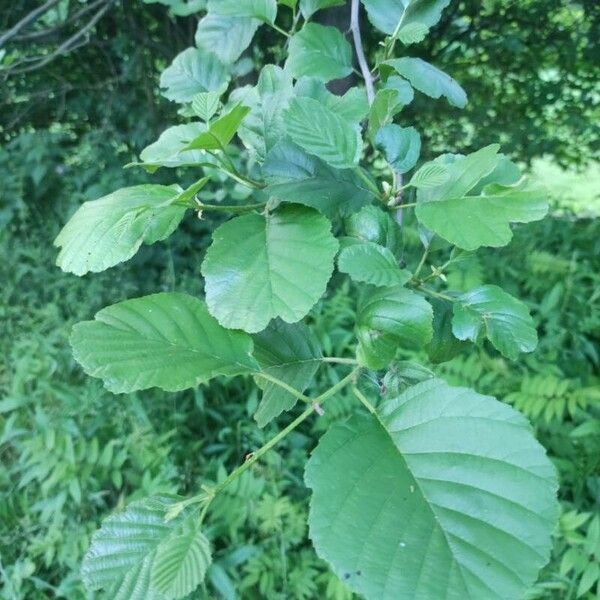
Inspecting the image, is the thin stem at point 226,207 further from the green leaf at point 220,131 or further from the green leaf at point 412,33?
the green leaf at point 412,33

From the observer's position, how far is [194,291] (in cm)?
273

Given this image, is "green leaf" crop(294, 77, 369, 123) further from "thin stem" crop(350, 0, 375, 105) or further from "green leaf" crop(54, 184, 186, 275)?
"green leaf" crop(54, 184, 186, 275)

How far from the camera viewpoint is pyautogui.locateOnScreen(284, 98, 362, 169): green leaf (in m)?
0.49

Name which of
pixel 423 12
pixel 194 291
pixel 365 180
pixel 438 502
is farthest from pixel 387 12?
pixel 194 291

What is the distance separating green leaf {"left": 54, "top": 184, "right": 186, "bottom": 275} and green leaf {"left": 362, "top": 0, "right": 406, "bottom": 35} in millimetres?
332

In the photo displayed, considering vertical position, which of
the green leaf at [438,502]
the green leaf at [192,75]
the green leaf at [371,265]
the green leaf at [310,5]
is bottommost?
the green leaf at [438,502]

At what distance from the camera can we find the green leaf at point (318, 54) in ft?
2.10

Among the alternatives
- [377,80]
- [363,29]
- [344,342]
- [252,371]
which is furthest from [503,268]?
[252,371]

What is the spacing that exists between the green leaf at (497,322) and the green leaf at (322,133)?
0.15 meters

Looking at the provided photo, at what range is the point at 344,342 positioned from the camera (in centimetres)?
206

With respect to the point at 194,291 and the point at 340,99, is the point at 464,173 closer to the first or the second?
the point at 340,99

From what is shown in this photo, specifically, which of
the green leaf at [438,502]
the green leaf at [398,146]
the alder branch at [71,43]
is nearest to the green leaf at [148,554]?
the green leaf at [438,502]

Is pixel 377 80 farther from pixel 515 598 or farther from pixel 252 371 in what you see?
pixel 515 598

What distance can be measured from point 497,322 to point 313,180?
19 centimetres
